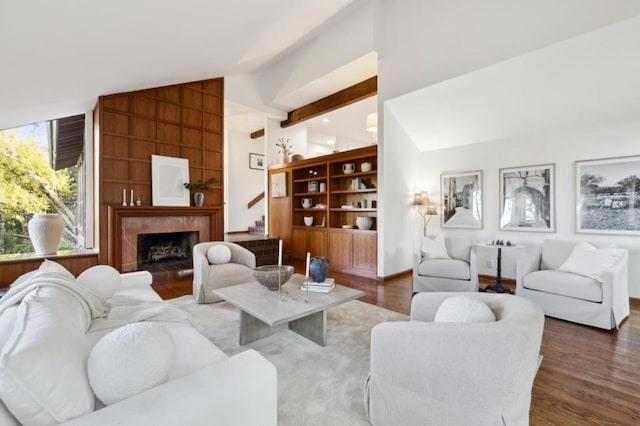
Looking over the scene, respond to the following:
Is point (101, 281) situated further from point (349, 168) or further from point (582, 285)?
point (582, 285)

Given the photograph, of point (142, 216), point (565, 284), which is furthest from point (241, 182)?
point (565, 284)

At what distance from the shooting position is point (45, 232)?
3.99 meters

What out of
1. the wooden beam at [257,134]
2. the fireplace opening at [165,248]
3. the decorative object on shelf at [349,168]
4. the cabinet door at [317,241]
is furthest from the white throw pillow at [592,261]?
the wooden beam at [257,134]

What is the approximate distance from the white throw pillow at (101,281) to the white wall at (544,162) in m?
4.75

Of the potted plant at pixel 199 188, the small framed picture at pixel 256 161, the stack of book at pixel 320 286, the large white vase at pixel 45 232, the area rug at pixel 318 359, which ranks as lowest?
the area rug at pixel 318 359

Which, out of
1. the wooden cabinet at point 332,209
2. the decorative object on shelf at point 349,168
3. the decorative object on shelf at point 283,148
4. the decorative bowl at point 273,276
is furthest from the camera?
the decorative object on shelf at point 283,148

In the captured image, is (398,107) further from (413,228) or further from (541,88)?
(413,228)

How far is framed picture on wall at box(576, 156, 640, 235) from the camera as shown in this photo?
11.0 ft

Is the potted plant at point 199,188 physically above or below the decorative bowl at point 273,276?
above

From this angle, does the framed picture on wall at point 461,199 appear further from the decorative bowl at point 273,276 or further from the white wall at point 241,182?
the white wall at point 241,182

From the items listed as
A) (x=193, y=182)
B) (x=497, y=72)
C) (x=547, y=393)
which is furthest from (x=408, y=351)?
(x=193, y=182)

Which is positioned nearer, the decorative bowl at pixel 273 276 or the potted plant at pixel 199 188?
the decorative bowl at pixel 273 276

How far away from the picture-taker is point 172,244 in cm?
540

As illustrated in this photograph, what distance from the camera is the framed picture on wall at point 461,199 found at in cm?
461
